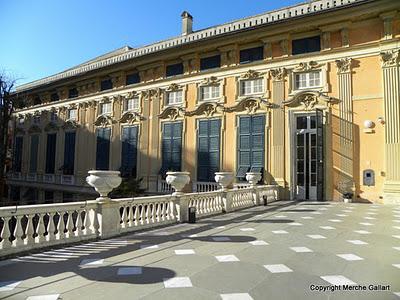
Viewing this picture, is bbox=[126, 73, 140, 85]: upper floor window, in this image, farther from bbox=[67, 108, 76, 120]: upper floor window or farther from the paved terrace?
the paved terrace

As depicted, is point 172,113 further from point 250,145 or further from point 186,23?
point 186,23

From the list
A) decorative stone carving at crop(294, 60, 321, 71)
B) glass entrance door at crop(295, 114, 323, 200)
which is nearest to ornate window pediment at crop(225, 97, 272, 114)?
glass entrance door at crop(295, 114, 323, 200)

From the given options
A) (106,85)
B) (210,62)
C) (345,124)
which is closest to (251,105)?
(210,62)

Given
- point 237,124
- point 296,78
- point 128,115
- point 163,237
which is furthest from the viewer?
point 128,115

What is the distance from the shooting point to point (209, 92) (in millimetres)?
17516

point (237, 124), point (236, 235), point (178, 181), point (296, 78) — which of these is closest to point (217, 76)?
point (237, 124)

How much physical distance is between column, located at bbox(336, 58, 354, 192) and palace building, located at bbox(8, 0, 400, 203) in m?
0.04

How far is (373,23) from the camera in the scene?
13.5m

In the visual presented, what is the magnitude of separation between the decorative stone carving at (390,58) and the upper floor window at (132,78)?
1321 cm

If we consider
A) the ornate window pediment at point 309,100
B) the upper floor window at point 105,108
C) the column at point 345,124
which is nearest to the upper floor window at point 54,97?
the upper floor window at point 105,108

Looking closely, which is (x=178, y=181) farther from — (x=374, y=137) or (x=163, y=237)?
(x=374, y=137)

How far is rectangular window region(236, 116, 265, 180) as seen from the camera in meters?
15.7

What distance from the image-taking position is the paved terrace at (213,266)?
11.0ft

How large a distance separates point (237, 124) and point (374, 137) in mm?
6047
